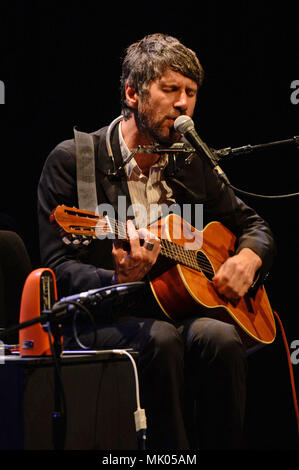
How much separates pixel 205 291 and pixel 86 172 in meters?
0.74

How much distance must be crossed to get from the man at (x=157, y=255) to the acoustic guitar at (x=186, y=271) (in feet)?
0.22

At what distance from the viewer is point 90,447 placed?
5.58ft

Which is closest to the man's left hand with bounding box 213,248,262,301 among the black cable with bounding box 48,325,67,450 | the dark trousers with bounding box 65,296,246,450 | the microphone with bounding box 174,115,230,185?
the dark trousers with bounding box 65,296,246,450

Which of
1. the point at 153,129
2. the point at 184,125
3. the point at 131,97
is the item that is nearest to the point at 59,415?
the point at 184,125

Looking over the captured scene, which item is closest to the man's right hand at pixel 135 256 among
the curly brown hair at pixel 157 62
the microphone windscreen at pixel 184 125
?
the microphone windscreen at pixel 184 125

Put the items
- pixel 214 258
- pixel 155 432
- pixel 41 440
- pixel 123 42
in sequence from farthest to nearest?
pixel 123 42, pixel 214 258, pixel 155 432, pixel 41 440

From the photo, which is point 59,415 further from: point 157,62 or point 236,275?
point 157,62

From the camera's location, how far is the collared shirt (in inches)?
97.6

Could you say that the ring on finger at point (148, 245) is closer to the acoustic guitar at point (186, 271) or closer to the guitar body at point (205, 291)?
the acoustic guitar at point (186, 271)

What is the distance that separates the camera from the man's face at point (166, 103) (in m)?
2.46

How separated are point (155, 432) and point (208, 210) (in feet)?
4.17

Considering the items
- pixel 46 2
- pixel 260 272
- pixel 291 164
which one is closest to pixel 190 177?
pixel 260 272

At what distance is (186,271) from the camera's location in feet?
7.67

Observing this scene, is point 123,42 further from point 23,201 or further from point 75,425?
point 75,425
